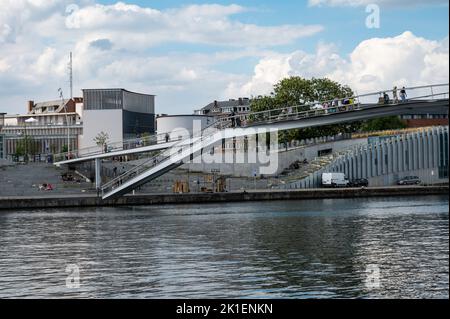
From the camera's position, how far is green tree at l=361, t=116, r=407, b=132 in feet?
370

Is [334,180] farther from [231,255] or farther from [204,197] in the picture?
[231,255]

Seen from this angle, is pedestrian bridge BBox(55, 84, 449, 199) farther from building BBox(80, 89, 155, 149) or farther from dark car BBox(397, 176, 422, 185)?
building BBox(80, 89, 155, 149)

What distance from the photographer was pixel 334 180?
260ft

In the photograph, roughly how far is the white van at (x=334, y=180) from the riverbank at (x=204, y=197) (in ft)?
21.4

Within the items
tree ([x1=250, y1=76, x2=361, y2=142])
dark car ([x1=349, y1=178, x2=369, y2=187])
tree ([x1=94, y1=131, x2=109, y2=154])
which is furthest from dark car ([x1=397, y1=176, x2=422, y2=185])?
tree ([x1=94, y1=131, x2=109, y2=154])

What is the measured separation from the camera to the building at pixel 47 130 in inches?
6270

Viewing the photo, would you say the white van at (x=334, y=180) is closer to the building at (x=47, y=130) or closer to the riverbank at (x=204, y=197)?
the riverbank at (x=204, y=197)

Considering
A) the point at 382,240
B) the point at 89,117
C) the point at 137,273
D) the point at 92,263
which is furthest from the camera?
the point at 89,117

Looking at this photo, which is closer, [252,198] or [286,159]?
[252,198]

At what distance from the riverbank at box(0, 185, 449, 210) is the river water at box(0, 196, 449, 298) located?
11272 mm

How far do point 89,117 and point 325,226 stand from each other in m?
95.7

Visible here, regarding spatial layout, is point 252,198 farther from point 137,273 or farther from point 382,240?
point 137,273
